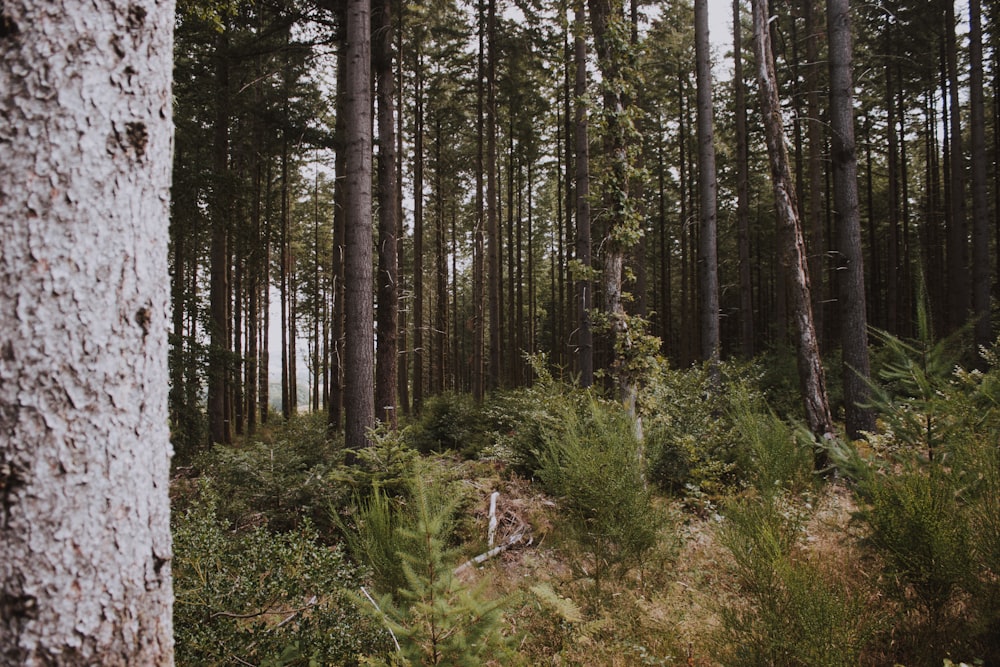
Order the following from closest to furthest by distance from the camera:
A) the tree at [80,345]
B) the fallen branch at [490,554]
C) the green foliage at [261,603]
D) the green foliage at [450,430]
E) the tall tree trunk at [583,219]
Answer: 1. the tree at [80,345]
2. the green foliage at [261,603]
3. the fallen branch at [490,554]
4. the green foliage at [450,430]
5. the tall tree trunk at [583,219]

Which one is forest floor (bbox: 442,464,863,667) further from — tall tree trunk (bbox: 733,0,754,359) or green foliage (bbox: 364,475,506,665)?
tall tree trunk (bbox: 733,0,754,359)

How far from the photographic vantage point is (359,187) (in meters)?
7.54

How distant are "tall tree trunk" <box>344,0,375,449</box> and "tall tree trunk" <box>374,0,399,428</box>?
171 cm

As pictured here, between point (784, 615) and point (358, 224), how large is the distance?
6952 millimetres

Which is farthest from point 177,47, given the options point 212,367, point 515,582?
point 515,582

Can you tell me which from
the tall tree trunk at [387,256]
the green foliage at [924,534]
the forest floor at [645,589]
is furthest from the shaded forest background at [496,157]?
the forest floor at [645,589]

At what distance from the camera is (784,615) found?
8.05 ft

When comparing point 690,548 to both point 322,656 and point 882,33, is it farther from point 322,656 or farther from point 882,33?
point 882,33

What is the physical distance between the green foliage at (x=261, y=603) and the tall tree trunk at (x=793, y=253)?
6398 mm

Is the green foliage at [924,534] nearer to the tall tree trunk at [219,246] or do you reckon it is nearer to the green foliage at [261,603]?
the green foliage at [261,603]

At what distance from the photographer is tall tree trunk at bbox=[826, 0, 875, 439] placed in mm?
7582

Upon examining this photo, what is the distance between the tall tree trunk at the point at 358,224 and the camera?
734 centimetres

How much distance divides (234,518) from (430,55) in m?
15.7

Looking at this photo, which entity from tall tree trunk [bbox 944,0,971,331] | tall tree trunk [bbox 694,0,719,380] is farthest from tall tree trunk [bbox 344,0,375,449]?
tall tree trunk [bbox 944,0,971,331]
